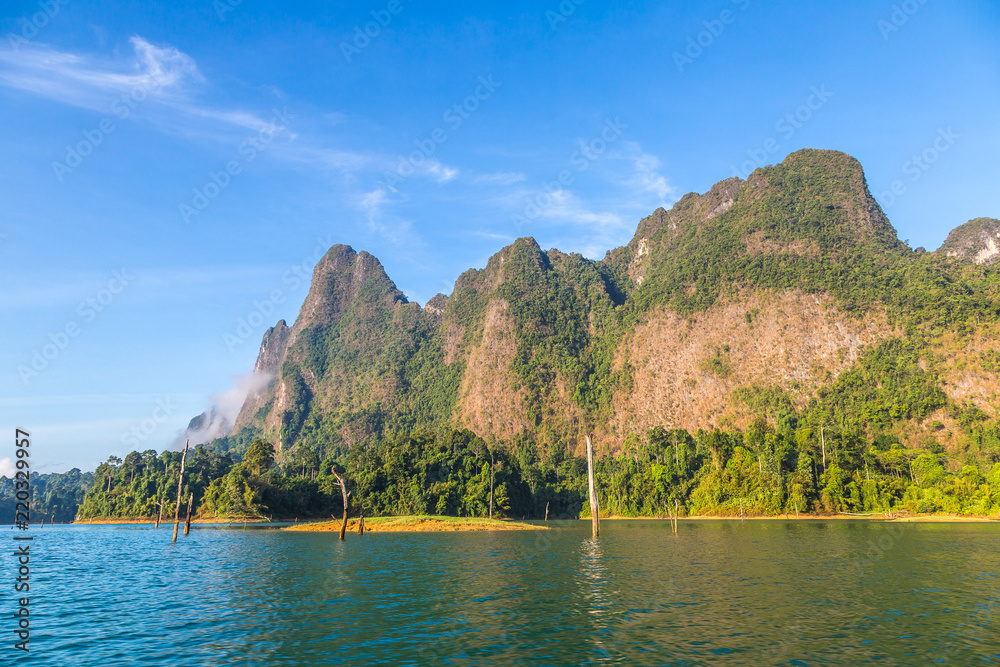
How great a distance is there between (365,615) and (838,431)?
115 meters

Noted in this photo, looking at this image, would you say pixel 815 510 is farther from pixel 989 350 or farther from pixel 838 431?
pixel 989 350

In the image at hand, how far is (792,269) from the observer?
16150 cm

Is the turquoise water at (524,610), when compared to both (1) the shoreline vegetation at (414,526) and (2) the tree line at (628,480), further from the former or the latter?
(2) the tree line at (628,480)

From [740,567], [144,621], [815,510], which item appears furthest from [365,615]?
[815,510]

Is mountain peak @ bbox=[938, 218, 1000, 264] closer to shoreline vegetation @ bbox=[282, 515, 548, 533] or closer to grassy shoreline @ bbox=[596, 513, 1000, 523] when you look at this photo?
grassy shoreline @ bbox=[596, 513, 1000, 523]

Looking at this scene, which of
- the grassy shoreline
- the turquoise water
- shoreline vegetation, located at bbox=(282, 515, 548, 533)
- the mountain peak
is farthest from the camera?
the mountain peak

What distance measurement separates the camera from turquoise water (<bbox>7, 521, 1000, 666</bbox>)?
15.0 meters

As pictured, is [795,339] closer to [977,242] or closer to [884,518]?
[884,518]

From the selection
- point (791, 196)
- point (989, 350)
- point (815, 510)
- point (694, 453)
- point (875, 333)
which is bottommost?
point (815, 510)

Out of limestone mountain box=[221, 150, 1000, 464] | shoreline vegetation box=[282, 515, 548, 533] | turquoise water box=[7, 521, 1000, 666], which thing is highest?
limestone mountain box=[221, 150, 1000, 464]

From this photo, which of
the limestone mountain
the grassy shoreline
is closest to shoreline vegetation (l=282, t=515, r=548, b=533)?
the grassy shoreline

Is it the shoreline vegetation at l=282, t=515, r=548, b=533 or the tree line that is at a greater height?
the tree line

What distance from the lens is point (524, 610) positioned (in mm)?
20891

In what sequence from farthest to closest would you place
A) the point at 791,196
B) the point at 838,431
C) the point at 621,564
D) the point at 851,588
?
the point at 791,196
the point at 838,431
the point at 621,564
the point at 851,588
